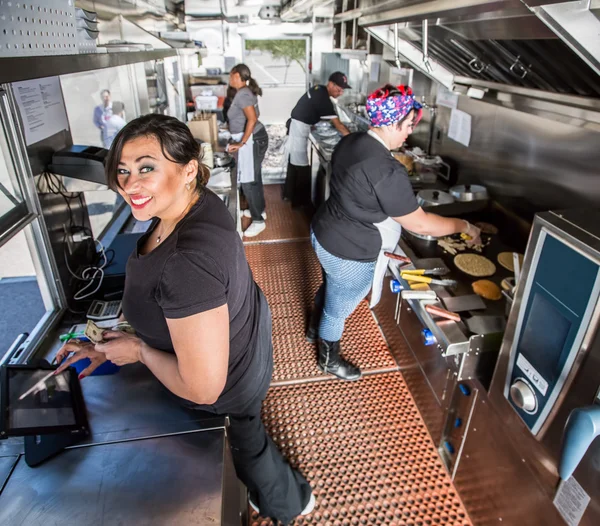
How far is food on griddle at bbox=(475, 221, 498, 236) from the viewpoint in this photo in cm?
219

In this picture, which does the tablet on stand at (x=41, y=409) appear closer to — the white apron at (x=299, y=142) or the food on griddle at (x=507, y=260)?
the food on griddle at (x=507, y=260)

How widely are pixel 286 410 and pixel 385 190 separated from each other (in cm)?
126

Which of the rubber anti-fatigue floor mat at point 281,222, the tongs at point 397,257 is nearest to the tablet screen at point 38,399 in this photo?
the tongs at point 397,257

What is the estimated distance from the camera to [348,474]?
6.32 feet

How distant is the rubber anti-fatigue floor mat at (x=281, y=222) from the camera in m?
4.23

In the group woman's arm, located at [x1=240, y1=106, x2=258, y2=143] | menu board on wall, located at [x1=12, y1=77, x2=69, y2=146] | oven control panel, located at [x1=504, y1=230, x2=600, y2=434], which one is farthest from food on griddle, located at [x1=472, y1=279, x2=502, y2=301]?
woman's arm, located at [x1=240, y1=106, x2=258, y2=143]

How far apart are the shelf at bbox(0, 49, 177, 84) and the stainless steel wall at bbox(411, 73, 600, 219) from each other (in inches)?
65.5

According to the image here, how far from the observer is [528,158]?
6.96ft

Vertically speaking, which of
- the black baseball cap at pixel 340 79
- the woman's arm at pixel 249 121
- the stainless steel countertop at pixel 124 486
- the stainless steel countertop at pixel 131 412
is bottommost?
the stainless steel countertop at pixel 131 412

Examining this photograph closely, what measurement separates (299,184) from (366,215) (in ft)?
9.75

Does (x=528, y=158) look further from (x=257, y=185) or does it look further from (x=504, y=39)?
(x=257, y=185)

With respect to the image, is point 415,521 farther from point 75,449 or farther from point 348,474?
point 75,449


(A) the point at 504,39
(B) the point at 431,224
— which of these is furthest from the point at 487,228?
(A) the point at 504,39

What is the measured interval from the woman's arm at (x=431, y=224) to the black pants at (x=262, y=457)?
2.56ft
